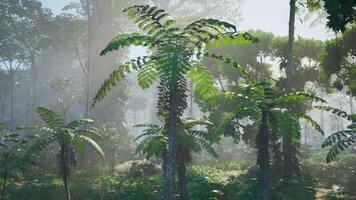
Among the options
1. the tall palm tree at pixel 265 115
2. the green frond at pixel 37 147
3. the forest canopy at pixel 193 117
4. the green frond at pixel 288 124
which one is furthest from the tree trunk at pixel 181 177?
the green frond at pixel 37 147

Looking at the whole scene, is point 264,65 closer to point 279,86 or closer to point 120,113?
point 279,86

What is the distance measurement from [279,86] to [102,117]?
27.8 meters

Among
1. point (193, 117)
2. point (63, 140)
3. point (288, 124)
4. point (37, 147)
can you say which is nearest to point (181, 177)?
point (63, 140)

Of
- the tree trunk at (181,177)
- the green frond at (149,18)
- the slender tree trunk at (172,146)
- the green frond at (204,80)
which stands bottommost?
the tree trunk at (181,177)

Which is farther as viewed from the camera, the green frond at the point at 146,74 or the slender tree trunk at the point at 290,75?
the slender tree trunk at the point at 290,75

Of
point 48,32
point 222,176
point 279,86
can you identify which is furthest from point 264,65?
point 48,32

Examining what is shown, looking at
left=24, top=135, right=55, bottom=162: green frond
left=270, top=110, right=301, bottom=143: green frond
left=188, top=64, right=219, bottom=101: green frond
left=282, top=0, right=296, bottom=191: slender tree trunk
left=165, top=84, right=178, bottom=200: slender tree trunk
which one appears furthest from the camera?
left=282, top=0, right=296, bottom=191: slender tree trunk

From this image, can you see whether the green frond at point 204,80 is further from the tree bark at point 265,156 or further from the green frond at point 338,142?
the green frond at point 338,142

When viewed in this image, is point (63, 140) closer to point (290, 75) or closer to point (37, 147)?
point (37, 147)

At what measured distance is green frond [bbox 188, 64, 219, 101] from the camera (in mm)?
8750

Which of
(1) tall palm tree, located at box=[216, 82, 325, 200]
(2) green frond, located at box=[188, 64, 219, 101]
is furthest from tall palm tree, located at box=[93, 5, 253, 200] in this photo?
(1) tall palm tree, located at box=[216, 82, 325, 200]

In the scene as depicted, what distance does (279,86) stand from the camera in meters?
21.5

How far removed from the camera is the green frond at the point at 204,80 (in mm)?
8750

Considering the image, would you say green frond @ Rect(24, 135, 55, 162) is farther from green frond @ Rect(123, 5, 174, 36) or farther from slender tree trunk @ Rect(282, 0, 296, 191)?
slender tree trunk @ Rect(282, 0, 296, 191)
